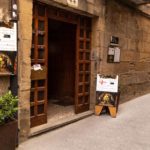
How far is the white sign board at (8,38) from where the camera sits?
4496 millimetres

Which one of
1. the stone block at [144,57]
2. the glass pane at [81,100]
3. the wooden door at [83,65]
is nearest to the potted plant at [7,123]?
the wooden door at [83,65]

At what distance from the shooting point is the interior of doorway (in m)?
8.32

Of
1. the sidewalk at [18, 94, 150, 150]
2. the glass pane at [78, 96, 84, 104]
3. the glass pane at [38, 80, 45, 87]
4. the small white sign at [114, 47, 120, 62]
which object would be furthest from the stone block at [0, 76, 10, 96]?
the small white sign at [114, 47, 120, 62]

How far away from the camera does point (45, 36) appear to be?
18.7 feet

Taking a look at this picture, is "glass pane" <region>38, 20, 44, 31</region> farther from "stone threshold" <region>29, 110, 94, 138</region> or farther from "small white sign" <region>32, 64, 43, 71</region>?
"stone threshold" <region>29, 110, 94, 138</region>

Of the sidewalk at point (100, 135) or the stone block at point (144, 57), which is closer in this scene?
the sidewalk at point (100, 135)

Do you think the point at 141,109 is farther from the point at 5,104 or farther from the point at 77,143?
the point at 5,104

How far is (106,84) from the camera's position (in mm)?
7145

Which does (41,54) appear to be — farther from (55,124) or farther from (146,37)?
(146,37)

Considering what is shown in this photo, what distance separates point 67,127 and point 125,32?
3.93 meters

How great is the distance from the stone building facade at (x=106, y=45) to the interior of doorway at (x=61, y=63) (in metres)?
1.01

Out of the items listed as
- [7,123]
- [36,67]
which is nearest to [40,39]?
[36,67]

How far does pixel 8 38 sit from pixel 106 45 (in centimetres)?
358

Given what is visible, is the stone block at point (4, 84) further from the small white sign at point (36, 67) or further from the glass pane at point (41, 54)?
the glass pane at point (41, 54)
